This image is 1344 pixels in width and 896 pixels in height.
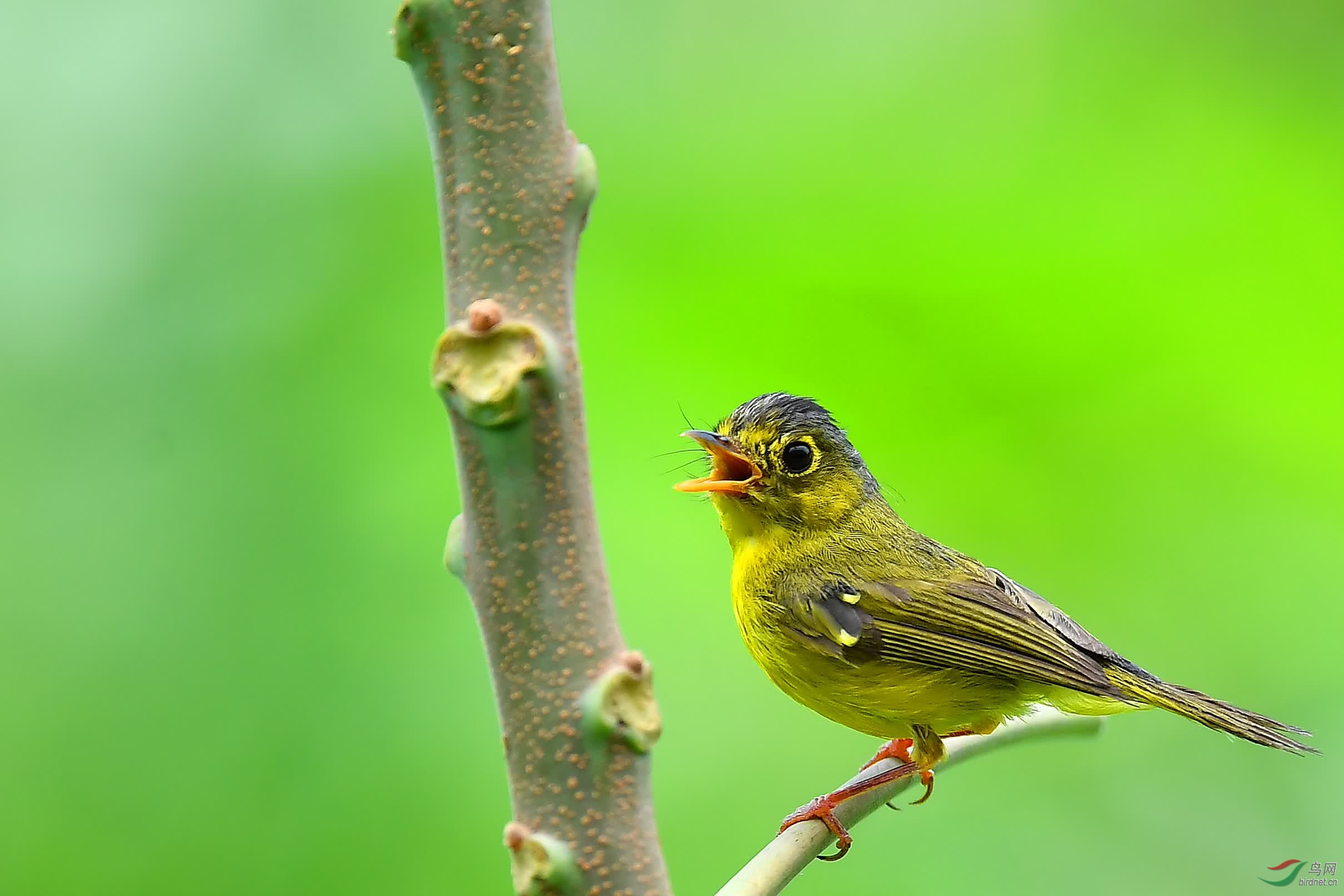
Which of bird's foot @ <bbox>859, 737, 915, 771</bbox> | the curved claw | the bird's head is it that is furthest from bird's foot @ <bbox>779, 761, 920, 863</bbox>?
the bird's head

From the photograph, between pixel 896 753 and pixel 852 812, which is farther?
pixel 896 753

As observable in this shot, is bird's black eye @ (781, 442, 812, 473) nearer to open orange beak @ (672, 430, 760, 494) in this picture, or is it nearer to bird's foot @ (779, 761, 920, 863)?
open orange beak @ (672, 430, 760, 494)

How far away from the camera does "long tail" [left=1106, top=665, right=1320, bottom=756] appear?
2.79 metres

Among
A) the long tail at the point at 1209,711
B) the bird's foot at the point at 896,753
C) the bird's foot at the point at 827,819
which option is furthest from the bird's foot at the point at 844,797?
the long tail at the point at 1209,711

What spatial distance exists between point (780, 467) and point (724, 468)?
150 mm

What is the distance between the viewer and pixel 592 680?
1.12m

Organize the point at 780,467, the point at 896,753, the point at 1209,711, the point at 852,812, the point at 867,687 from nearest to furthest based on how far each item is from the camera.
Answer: the point at 852,812 < the point at 1209,711 < the point at 867,687 < the point at 780,467 < the point at 896,753

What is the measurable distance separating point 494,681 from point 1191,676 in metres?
3.55

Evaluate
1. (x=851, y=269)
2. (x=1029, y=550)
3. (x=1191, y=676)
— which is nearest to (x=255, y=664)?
(x=851, y=269)

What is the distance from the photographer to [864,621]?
3199 millimetres

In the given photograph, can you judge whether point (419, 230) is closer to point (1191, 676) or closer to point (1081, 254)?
point (1081, 254)

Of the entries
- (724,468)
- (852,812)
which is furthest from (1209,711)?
(724,468)

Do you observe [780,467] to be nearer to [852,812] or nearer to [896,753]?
[896,753]

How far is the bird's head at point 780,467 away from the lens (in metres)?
3.18
